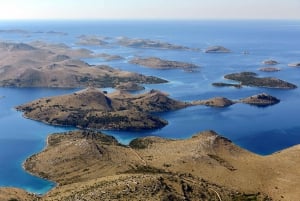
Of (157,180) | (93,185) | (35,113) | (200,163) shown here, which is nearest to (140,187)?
(157,180)

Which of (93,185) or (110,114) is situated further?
(110,114)

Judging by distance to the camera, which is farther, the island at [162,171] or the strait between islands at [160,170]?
the strait between islands at [160,170]

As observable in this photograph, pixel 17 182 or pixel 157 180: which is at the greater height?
pixel 157 180

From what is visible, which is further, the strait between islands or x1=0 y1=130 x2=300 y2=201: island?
the strait between islands

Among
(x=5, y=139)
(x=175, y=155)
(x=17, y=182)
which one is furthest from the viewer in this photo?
(x=5, y=139)

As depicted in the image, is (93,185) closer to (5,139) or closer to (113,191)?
(113,191)

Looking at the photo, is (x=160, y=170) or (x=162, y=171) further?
(x=160, y=170)

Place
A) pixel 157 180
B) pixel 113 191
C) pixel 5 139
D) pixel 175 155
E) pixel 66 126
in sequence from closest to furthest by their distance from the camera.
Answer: pixel 113 191, pixel 157 180, pixel 175 155, pixel 5 139, pixel 66 126
